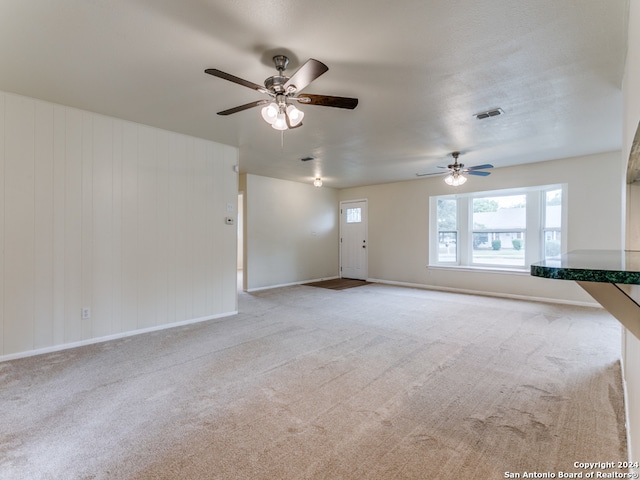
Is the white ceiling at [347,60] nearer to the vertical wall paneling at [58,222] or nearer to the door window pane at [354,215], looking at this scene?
the vertical wall paneling at [58,222]

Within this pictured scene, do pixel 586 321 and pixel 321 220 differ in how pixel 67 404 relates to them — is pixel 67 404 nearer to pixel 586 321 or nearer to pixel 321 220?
pixel 586 321

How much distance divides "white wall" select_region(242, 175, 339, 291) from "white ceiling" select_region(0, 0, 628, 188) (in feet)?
9.27

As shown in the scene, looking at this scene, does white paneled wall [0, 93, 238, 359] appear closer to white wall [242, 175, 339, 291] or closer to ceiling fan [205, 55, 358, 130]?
white wall [242, 175, 339, 291]

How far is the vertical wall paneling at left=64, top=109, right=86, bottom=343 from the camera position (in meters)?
3.28

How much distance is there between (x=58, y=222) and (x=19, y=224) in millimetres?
293

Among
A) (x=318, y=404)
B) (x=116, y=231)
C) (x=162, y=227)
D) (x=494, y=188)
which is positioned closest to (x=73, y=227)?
(x=116, y=231)

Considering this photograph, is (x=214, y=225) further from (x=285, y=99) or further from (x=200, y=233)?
(x=285, y=99)

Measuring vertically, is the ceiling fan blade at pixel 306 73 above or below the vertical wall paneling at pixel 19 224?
above

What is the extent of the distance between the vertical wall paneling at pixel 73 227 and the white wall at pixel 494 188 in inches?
236

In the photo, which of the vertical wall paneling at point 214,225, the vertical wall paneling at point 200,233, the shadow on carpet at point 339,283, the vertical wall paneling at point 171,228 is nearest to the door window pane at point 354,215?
the shadow on carpet at point 339,283

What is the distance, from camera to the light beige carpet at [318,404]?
1.65 metres

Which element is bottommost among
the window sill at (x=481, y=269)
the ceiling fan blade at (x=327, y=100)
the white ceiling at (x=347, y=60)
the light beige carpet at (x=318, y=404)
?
the light beige carpet at (x=318, y=404)

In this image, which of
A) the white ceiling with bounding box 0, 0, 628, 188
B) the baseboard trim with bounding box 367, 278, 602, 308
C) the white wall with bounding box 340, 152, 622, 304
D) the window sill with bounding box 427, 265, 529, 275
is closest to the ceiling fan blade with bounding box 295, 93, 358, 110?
the white ceiling with bounding box 0, 0, 628, 188

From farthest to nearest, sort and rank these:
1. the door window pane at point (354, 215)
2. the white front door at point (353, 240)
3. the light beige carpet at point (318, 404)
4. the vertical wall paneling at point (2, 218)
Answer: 1. the door window pane at point (354, 215)
2. the white front door at point (353, 240)
3. the vertical wall paneling at point (2, 218)
4. the light beige carpet at point (318, 404)
